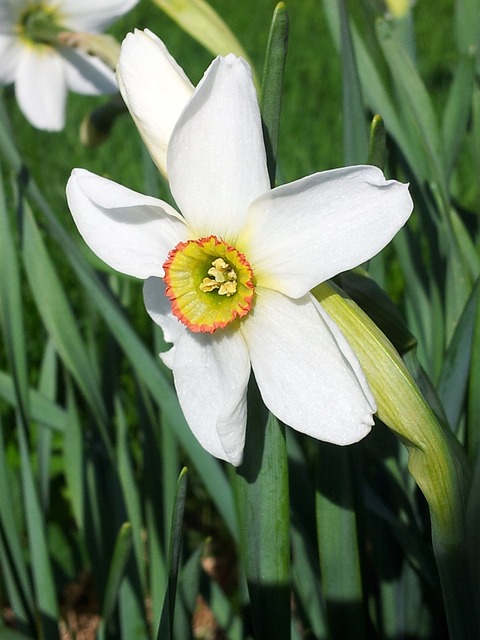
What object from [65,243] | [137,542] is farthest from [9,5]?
[137,542]

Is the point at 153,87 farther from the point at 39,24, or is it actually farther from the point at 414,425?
the point at 39,24

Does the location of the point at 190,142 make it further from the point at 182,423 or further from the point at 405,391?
the point at 182,423

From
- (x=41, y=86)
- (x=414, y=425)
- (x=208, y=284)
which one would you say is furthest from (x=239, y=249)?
(x=41, y=86)

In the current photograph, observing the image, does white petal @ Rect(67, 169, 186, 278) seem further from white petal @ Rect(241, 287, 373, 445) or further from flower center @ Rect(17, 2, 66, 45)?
flower center @ Rect(17, 2, 66, 45)

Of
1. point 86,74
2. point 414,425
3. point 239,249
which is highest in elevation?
point 86,74

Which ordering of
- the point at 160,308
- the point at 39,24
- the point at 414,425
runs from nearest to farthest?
the point at 414,425 < the point at 160,308 < the point at 39,24

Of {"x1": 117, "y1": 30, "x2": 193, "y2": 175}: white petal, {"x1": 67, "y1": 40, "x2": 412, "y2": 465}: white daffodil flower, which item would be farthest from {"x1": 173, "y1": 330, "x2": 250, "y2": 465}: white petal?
{"x1": 117, "y1": 30, "x2": 193, "y2": 175}: white petal

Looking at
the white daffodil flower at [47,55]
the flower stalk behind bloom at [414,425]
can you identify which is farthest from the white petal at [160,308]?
the white daffodil flower at [47,55]
